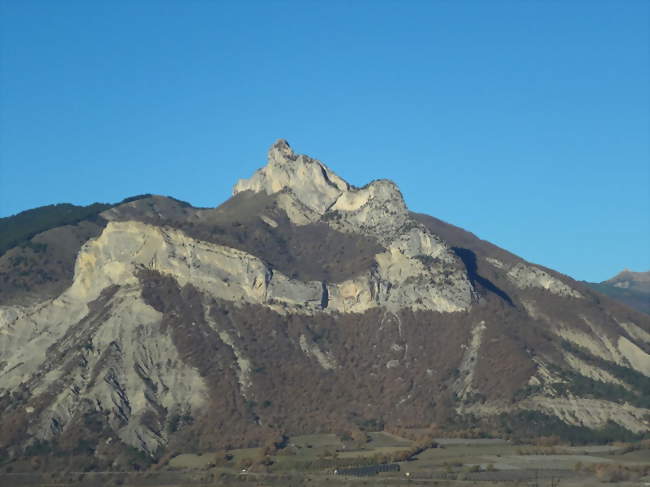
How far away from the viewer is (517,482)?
6959 inches

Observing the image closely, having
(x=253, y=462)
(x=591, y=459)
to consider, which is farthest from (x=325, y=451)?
(x=591, y=459)

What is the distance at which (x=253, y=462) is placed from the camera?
19212 centimetres

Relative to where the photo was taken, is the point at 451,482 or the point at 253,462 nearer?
the point at 451,482

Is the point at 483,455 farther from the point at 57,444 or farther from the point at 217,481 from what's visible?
the point at 57,444

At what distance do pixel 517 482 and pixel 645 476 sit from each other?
1761cm

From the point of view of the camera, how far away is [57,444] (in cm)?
19938

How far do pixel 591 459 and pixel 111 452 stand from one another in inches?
2742

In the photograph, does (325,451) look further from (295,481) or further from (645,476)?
(645,476)

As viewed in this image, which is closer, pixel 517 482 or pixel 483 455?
pixel 517 482

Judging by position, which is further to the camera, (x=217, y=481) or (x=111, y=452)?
(x=111, y=452)

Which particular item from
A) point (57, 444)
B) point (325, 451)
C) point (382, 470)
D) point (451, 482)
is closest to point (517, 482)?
point (451, 482)

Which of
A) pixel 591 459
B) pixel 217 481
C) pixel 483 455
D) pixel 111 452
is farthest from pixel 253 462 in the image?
pixel 591 459

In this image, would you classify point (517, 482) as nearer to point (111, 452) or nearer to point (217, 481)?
point (217, 481)

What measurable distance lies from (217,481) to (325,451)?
2191 cm
